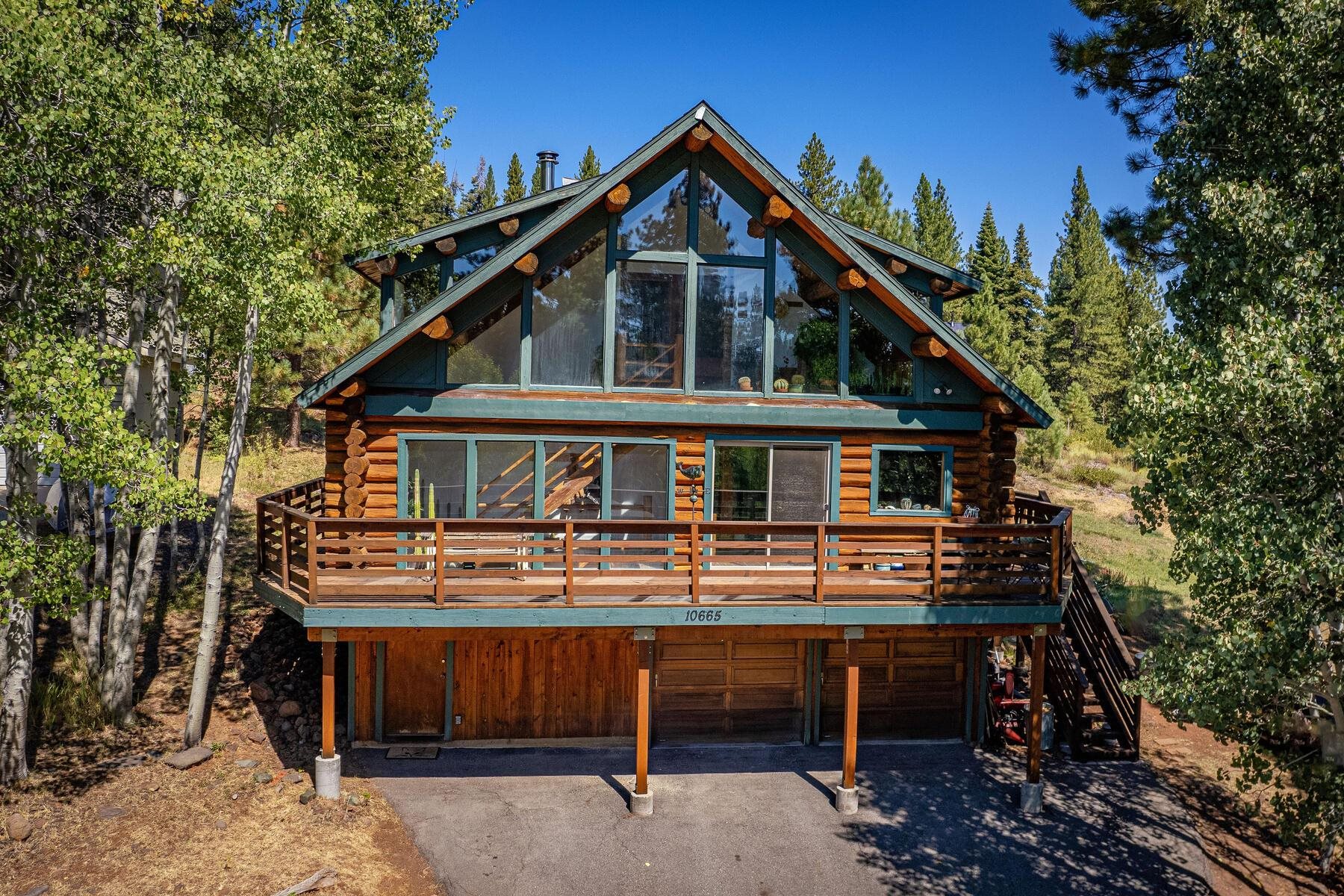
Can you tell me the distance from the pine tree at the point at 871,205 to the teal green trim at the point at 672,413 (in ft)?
56.7

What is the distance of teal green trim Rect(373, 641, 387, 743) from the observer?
41.5ft

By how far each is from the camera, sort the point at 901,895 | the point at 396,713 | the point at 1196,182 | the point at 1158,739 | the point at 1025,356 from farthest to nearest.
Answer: the point at 1025,356
the point at 1158,739
the point at 396,713
the point at 1196,182
the point at 901,895

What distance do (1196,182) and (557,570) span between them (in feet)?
35.3

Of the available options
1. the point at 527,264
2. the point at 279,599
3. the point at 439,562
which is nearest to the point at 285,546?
the point at 279,599

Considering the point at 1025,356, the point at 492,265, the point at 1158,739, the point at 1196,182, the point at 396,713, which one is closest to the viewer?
the point at 492,265

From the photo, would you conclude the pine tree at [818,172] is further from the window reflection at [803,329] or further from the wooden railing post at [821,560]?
the wooden railing post at [821,560]

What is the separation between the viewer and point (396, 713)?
1279 centimetres

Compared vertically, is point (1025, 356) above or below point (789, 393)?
above

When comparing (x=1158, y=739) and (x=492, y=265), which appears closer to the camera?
(x=492, y=265)

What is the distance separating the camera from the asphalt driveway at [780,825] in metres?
9.72

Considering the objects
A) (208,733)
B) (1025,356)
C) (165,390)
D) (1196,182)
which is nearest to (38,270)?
(165,390)

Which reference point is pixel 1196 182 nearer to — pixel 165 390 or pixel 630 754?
pixel 630 754

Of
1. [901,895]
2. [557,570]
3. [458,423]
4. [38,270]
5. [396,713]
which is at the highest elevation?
[38,270]

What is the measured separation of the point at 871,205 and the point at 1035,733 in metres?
22.7
